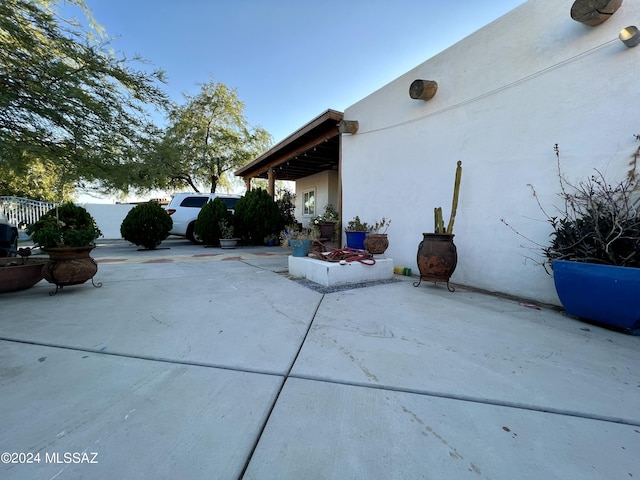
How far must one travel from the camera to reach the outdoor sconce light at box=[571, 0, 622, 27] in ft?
8.50

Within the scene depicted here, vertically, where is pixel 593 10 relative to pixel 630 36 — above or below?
above

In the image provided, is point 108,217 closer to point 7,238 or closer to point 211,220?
point 211,220

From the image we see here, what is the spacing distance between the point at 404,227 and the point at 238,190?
17.5 metres

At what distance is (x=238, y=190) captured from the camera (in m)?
20.5

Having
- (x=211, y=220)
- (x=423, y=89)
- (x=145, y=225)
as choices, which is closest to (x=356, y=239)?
(x=423, y=89)

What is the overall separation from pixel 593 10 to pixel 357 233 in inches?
161

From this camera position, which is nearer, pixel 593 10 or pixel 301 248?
pixel 593 10

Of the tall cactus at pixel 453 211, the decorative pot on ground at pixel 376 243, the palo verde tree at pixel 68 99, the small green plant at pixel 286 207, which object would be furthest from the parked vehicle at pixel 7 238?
the small green plant at pixel 286 207

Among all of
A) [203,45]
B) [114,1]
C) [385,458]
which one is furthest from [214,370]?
[203,45]

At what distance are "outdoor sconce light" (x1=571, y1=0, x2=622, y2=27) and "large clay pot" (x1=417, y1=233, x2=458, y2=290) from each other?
2.45 meters

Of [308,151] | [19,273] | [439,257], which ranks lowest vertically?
[19,273]

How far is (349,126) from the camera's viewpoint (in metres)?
5.98

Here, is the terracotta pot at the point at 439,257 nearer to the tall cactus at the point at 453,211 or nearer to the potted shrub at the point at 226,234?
the tall cactus at the point at 453,211

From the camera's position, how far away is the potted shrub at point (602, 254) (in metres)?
2.29
